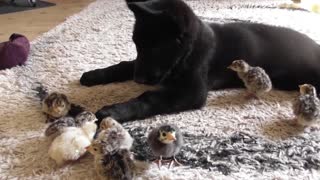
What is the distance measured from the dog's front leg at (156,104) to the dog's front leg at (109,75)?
11.3 inches

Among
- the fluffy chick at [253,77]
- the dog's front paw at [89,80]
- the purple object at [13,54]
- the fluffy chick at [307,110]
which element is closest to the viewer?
the fluffy chick at [307,110]

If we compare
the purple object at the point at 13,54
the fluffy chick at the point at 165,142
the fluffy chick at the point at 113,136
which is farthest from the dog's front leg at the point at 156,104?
the purple object at the point at 13,54

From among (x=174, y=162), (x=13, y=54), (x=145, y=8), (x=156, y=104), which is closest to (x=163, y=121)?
(x=156, y=104)

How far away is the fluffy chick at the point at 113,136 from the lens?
39.5 inches

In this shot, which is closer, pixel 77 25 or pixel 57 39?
pixel 57 39

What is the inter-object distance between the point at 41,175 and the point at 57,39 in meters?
1.22

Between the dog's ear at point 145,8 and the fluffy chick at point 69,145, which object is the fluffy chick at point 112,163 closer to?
the fluffy chick at point 69,145

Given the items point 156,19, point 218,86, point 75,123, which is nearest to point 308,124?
point 218,86

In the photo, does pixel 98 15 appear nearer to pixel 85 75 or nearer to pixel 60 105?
pixel 85 75

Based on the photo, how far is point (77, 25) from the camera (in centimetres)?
243

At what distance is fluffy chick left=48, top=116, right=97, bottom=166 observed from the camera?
1.03 meters

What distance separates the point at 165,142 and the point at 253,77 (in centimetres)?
50

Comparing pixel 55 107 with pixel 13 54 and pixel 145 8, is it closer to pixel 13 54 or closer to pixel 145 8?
pixel 145 8

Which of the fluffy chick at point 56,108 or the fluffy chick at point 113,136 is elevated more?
the fluffy chick at point 113,136
